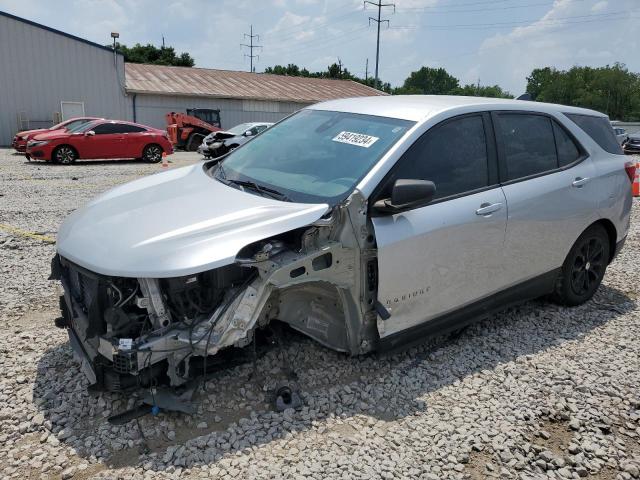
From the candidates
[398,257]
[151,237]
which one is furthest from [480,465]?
[151,237]

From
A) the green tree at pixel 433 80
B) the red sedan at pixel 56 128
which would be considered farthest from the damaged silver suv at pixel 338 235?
the green tree at pixel 433 80

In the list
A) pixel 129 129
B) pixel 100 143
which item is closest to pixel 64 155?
pixel 100 143

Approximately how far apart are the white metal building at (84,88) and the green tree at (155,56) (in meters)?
27.8

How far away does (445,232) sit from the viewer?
3.51m

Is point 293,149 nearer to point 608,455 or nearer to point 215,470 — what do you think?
point 215,470

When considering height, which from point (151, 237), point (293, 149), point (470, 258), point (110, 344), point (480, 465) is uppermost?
point (293, 149)

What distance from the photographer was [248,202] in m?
3.25

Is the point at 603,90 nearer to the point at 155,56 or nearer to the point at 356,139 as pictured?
the point at 155,56

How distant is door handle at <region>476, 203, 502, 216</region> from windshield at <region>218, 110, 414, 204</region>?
778 millimetres

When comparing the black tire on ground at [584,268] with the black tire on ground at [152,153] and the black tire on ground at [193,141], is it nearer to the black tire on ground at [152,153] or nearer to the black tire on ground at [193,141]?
the black tire on ground at [152,153]

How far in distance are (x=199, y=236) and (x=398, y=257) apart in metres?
1.22

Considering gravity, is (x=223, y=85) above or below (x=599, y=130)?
above

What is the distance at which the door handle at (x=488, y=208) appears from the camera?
3.73 m

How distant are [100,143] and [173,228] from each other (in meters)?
16.5
